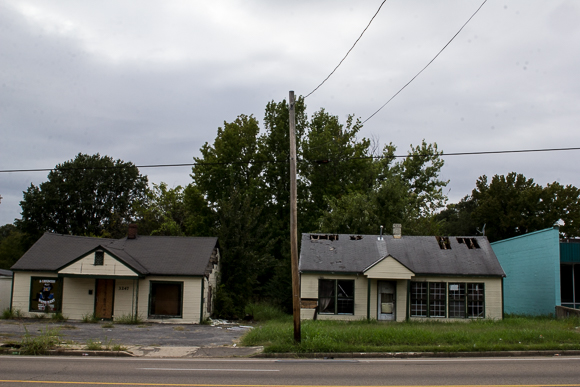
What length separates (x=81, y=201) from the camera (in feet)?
181

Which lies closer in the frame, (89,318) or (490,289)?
(490,289)

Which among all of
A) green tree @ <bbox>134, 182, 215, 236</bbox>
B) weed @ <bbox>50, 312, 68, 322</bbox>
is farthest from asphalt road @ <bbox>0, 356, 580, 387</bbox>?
green tree @ <bbox>134, 182, 215, 236</bbox>

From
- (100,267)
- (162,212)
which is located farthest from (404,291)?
(162,212)

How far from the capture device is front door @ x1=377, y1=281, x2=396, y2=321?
24453mm

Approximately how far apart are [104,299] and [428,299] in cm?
1583

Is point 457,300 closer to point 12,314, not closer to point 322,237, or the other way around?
point 322,237

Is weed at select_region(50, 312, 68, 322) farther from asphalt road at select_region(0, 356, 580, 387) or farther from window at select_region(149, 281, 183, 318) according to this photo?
asphalt road at select_region(0, 356, 580, 387)

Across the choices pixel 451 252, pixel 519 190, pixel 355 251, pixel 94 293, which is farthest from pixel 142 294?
pixel 519 190

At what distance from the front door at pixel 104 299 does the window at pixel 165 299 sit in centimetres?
201

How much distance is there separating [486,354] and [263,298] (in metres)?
23.2

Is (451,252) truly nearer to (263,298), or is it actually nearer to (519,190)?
(263,298)

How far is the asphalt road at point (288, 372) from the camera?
988cm

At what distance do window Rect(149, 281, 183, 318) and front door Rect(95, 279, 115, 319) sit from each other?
6.59 ft

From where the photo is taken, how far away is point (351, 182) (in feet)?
144
